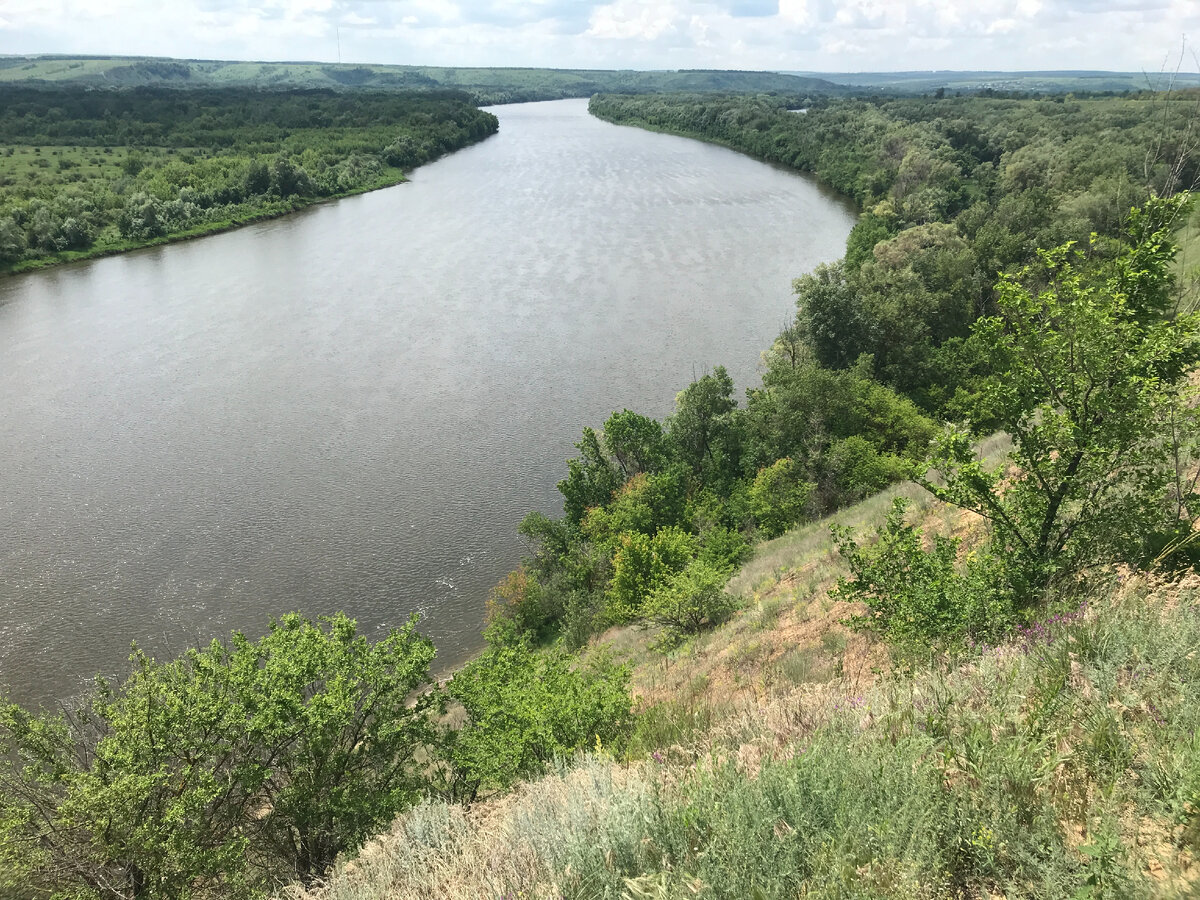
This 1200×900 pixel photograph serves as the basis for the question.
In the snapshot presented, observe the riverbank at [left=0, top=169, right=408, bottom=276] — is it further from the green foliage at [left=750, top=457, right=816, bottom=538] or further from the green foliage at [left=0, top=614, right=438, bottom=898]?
the green foliage at [left=750, top=457, right=816, bottom=538]

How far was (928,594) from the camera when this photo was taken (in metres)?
6.93

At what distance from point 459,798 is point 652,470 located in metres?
16.0

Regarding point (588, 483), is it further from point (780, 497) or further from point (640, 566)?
point (780, 497)

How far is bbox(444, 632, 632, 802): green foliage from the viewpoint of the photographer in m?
8.18

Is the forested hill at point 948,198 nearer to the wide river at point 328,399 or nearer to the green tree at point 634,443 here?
the wide river at point 328,399

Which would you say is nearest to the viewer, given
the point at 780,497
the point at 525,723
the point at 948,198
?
→ the point at 525,723

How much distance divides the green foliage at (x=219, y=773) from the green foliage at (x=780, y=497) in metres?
A: 12.8

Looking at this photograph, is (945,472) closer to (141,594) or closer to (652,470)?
(652,470)

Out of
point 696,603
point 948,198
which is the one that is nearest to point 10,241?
point 696,603

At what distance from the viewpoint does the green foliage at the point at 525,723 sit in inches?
322

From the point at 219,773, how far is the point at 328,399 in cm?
2242

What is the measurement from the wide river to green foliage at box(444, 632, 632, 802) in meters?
8.69

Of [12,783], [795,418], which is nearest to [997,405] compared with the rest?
[12,783]

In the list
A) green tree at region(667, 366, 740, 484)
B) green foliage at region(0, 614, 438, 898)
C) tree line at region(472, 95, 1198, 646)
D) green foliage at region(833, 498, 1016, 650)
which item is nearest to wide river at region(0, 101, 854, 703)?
tree line at region(472, 95, 1198, 646)
